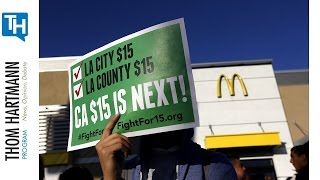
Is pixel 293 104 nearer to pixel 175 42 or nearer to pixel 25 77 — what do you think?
pixel 25 77

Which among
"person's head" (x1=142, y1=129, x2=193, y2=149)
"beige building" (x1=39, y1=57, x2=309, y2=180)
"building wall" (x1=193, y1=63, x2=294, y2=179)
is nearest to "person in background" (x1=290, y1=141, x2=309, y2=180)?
"person's head" (x1=142, y1=129, x2=193, y2=149)

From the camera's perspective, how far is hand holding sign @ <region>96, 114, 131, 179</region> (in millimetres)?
1948

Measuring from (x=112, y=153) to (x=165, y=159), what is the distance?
11.2 inches

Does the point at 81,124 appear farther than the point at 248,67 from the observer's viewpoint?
No

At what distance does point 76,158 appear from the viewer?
15.3 meters

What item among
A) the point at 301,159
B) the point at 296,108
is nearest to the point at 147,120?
the point at 301,159

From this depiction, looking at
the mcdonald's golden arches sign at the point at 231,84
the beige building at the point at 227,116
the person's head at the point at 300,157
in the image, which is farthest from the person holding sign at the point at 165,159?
the mcdonald's golden arches sign at the point at 231,84

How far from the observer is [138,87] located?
2314mm

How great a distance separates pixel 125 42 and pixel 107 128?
0.51m

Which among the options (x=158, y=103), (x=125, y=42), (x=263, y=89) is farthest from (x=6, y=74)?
(x=263, y=89)

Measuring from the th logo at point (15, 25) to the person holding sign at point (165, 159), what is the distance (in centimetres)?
249

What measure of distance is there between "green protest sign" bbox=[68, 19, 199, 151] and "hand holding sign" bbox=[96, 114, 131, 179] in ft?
0.65

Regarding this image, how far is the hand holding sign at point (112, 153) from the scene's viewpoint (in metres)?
1.95

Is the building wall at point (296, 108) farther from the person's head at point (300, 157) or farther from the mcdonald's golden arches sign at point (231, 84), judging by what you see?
the person's head at point (300, 157)
